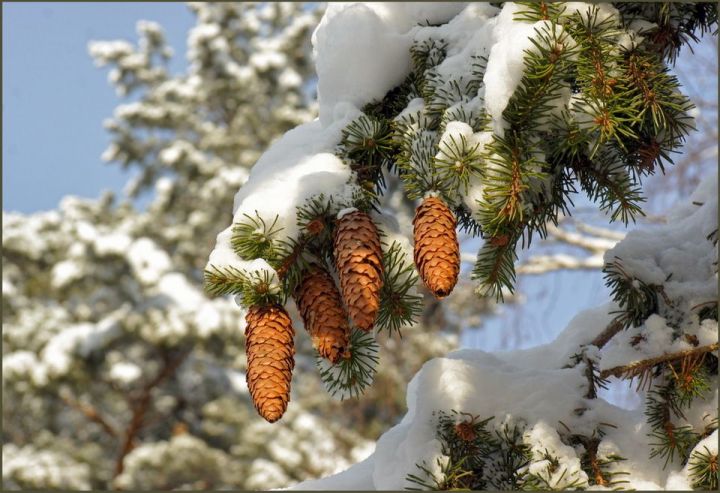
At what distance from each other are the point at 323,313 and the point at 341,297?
6 cm

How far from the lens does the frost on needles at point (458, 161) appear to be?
1.28m

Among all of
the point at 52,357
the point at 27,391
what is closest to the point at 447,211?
the point at 52,357

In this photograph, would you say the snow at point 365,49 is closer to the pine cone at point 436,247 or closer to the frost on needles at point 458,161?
the frost on needles at point 458,161

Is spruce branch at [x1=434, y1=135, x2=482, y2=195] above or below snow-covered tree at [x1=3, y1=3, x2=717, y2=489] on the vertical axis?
below

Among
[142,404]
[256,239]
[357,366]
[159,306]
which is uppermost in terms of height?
[159,306]

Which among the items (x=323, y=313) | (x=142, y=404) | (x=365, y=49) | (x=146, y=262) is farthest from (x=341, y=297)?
(x=142, y=404)

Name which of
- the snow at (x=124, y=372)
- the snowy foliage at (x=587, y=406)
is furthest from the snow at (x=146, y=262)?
the snowy foliage at (x=587, y=406)

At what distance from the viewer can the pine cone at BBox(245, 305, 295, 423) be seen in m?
1.19

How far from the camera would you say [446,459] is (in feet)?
4.48

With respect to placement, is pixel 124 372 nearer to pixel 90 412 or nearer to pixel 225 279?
pixel 90 412

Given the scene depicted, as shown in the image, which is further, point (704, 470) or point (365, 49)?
point (365, 49)

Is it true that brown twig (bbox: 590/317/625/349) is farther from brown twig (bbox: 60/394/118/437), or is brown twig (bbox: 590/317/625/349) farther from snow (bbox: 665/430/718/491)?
brown twig (bbox: 60/394/118/437)

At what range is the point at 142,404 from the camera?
26.3 feet

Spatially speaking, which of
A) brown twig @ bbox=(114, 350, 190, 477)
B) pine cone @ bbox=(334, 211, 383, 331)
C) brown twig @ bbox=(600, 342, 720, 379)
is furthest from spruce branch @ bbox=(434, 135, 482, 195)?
brown twig @ bbox=(114, 350, 190, 477)
